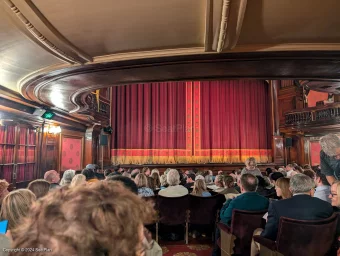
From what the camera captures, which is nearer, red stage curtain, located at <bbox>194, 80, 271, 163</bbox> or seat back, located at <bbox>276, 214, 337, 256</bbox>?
seat back, located at <bbox>276, 214, 337, 256</bbox>

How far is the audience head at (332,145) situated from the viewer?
2.57 meters

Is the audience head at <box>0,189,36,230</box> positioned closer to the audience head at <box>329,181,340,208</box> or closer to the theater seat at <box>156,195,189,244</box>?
the theater seat at <box>156,195,189,244</box>

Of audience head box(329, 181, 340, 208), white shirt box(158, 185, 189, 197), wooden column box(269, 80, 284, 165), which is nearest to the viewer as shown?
audience head box(329, 181, 340, 208)

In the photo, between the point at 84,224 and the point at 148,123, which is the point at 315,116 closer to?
the point at 148,123

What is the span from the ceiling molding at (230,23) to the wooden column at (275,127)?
29.3 feet

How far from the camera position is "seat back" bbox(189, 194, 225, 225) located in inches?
129

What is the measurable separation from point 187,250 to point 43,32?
10.4 ft

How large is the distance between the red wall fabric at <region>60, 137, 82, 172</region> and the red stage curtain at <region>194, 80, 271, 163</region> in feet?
16.2

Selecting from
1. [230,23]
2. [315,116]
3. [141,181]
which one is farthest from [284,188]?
[315,116]

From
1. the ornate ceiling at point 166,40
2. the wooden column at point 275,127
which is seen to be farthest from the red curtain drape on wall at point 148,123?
the ornate ceiling at point 166,40

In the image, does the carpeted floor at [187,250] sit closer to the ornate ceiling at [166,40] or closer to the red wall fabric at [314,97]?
the ornate ceiling at [166,40]

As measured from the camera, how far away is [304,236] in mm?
1813

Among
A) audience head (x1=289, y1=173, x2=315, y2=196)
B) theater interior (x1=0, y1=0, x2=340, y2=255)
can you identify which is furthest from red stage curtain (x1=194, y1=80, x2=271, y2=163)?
audience head (x1=289, y1=173, x2=315, y2=196)

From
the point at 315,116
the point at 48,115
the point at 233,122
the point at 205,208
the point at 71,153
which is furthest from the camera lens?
the point at 233,122
